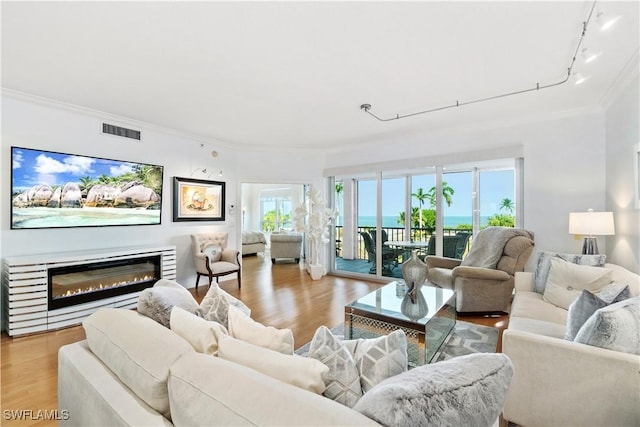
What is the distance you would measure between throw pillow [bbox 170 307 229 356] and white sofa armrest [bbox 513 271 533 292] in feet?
10.2

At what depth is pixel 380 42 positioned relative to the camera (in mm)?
2223

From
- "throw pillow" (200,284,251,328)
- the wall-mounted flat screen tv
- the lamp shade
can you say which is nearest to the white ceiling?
the wall-mounted flat screen tv

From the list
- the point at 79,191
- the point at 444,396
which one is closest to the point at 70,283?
the point at 79,191

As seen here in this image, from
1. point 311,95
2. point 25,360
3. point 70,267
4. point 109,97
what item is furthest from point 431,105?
point 25,360

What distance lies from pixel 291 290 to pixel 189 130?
298 centimetres

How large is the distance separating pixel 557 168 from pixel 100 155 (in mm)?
5967

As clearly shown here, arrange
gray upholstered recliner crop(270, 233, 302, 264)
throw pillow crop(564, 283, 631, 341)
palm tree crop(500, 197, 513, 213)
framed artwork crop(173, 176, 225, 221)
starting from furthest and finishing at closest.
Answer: gray upholstered recliner crop(270, 233, 302, 264) → framed artwork crop(173, 176, 225, 221) → palm tree crop(500, 197, 513, 213) → throw pillow crop(564, 283, 631, 341)

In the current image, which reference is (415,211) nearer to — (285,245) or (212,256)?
(285,245)

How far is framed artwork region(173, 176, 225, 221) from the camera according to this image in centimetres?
465

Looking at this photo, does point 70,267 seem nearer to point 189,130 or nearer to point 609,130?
point 189,130

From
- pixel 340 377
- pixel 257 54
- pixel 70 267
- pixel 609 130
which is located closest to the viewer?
pixel 340 377

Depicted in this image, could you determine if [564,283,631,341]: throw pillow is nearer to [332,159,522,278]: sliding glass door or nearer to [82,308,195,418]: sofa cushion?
[82,308,195,418]: sofa cushion

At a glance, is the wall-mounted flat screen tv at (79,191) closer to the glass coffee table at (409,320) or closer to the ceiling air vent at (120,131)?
the ceiling air vent at (120,131)

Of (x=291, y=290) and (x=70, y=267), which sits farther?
(x=291, y=290)
